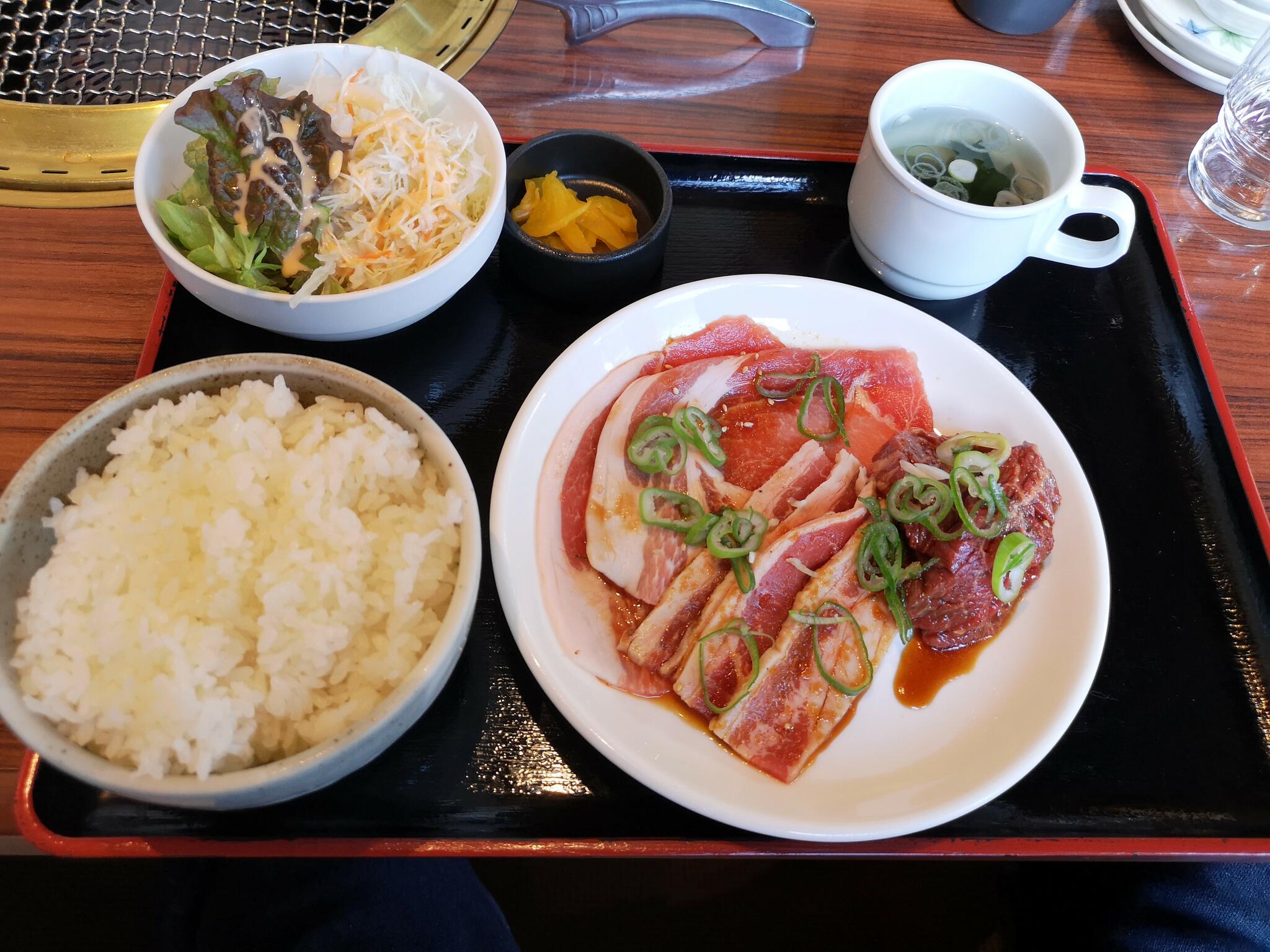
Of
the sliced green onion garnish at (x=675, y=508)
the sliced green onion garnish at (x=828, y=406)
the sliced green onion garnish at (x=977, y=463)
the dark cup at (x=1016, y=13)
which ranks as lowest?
the sliced green onion garnish at (x=675, y=508)

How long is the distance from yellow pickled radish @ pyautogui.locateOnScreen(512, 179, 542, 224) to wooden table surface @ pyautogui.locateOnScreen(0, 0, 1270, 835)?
0.33 m

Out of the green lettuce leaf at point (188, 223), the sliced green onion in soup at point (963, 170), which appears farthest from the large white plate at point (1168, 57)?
the green lettuce leaf at point (188, 223)

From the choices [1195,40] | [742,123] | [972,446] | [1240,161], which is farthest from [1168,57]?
[972,446]

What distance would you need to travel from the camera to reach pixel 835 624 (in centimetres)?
172

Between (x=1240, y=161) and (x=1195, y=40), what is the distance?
0.50 meters

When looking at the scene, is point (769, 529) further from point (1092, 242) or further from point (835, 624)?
point (1092, 242)

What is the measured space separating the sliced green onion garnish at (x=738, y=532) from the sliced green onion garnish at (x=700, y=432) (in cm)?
16

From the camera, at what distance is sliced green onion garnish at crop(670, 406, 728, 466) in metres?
1.90

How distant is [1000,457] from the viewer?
1.85 metres

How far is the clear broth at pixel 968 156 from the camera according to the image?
218 centimetres

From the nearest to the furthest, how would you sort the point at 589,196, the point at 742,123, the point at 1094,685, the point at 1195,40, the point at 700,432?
the point at 1094,685 < the point at 700,432 < the point at 589,196 < the point at 742,123 < the point at 1195,40

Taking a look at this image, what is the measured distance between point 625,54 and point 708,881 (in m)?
2.75

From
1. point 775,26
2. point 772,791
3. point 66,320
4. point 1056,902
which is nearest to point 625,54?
point 775,26

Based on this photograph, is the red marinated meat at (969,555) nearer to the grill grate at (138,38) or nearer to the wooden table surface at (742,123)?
the wooden table surface at (742,123)
